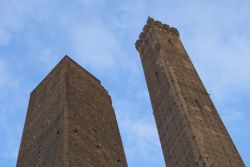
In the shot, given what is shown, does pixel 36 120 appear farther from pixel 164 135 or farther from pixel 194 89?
pixel 194 89

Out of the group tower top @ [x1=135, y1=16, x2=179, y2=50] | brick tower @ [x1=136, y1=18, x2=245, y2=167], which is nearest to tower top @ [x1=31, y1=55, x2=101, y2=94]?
brick tower @ [x1=136, y1=18, x2=245, y2=167]

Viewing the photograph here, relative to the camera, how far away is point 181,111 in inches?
894

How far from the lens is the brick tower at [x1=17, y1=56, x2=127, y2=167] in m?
11.0

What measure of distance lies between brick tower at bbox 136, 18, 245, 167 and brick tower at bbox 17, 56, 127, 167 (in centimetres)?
718

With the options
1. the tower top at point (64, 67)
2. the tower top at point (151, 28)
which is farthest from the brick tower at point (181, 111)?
the tower top at point (64, 67)

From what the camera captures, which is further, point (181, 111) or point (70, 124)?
point (181, 111)

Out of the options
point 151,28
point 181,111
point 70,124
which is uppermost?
point 151,28

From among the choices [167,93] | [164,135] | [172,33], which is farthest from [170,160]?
[172,33]

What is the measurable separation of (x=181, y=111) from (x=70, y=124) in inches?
472

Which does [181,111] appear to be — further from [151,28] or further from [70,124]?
[70,124]

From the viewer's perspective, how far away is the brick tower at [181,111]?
20.6 m

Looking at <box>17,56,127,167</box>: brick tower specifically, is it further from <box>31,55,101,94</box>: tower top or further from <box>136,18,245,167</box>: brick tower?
<box>136,18,245,167</box>: brick tower

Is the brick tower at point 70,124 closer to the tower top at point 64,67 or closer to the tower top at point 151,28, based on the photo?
the tower top at point 64,67

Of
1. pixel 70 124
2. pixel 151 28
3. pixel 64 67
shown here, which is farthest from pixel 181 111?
pixel 70 124
